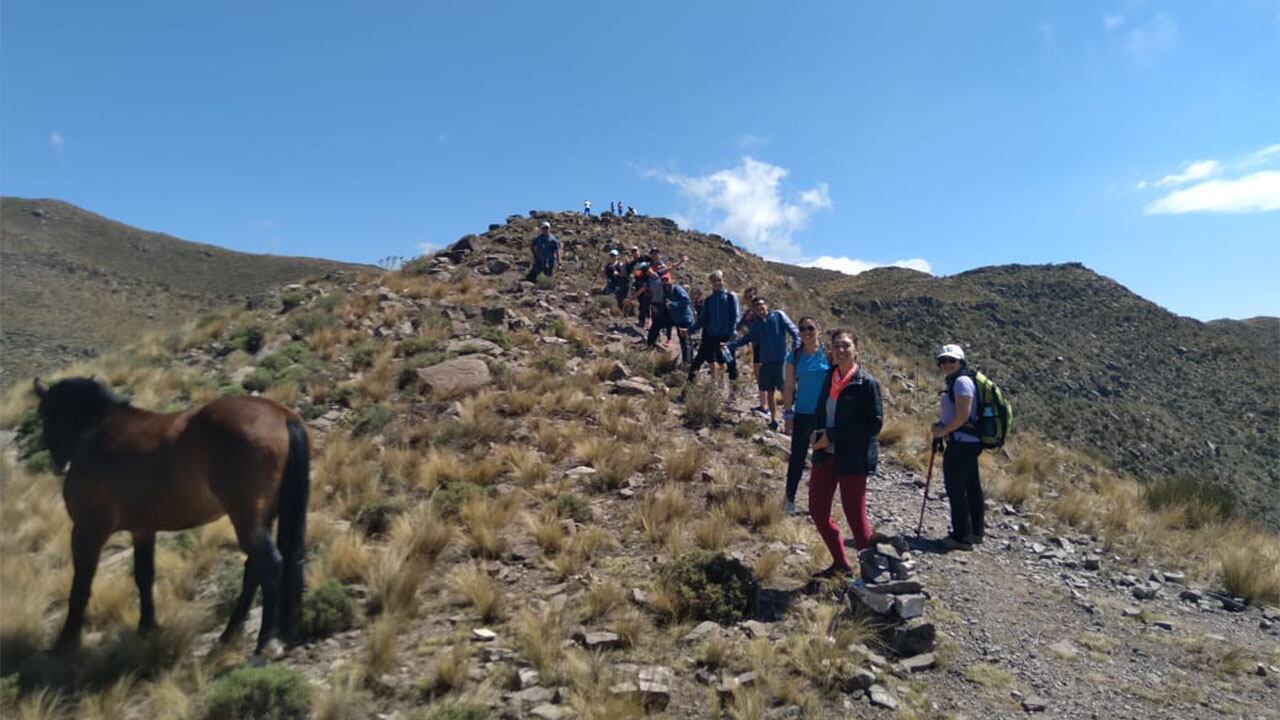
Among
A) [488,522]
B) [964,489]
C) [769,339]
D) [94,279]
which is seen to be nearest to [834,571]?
[964,489]

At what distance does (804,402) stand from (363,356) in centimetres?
960

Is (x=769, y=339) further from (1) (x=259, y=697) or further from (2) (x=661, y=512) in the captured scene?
(1) (x=259, y=697)

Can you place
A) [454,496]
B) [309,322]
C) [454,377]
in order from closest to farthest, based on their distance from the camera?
[454,496], [454,377], [309,322]

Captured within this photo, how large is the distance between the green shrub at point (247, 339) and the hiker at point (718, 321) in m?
9.98

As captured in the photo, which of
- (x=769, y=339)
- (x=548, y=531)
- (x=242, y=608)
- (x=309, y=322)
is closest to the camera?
(x=242, y=608)

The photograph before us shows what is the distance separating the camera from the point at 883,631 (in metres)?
4.89

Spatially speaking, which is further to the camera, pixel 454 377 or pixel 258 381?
pixel 454 377

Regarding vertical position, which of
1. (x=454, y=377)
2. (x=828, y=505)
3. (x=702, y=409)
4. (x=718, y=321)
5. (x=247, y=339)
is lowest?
(x=828, y=505)

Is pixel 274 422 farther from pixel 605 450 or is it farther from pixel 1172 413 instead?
pixel 1172 413

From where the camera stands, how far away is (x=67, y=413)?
4.56m

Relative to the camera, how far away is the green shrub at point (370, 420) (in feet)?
31.9

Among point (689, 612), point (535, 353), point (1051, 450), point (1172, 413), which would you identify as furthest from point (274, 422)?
point (1172, 413)

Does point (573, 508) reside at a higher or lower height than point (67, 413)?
lower

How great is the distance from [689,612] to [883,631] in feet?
4.78
